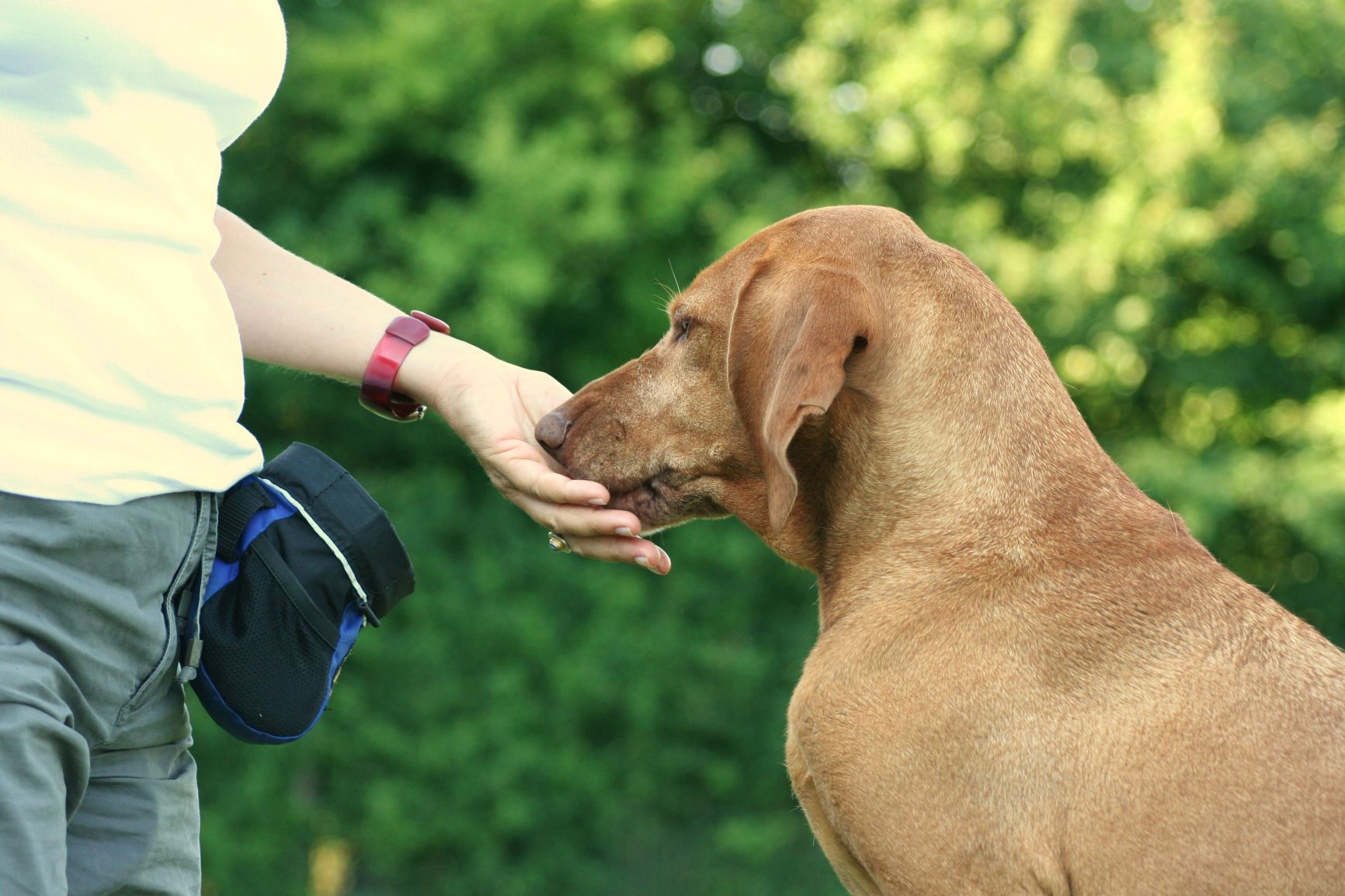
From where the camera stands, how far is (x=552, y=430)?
3203mm

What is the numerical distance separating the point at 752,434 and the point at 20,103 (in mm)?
1604

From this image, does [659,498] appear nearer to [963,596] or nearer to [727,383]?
[727,383]

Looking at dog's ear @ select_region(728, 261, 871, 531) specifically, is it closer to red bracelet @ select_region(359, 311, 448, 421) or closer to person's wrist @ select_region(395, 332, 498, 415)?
person's wrist @ select_region(395, 332, 498, 415)

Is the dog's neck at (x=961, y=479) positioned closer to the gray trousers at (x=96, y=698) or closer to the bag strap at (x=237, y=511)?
the bag strap at (x=237, y=511)

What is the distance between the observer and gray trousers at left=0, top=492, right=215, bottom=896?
196 centimetres

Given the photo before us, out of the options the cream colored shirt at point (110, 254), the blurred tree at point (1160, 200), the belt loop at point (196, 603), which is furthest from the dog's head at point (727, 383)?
the blurred tree at point (1160, 200)

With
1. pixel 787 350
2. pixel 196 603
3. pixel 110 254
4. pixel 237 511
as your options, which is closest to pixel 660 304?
pixel 787 350

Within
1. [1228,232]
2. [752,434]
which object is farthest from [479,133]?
[752,434]

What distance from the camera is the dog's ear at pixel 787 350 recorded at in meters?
2.71

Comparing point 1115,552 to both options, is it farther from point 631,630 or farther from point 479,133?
point 479,133

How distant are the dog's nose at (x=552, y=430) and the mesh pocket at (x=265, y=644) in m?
0.83

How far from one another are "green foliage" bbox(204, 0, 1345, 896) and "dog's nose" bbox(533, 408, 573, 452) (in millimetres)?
7175

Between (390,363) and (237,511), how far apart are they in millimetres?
571

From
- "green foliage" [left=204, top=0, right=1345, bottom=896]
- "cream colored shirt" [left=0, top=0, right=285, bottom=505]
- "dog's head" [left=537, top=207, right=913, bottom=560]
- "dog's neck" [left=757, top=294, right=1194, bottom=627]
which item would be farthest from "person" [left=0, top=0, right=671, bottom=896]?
"green foliage" [left=204, top=0, right=1345, bottom=896]
